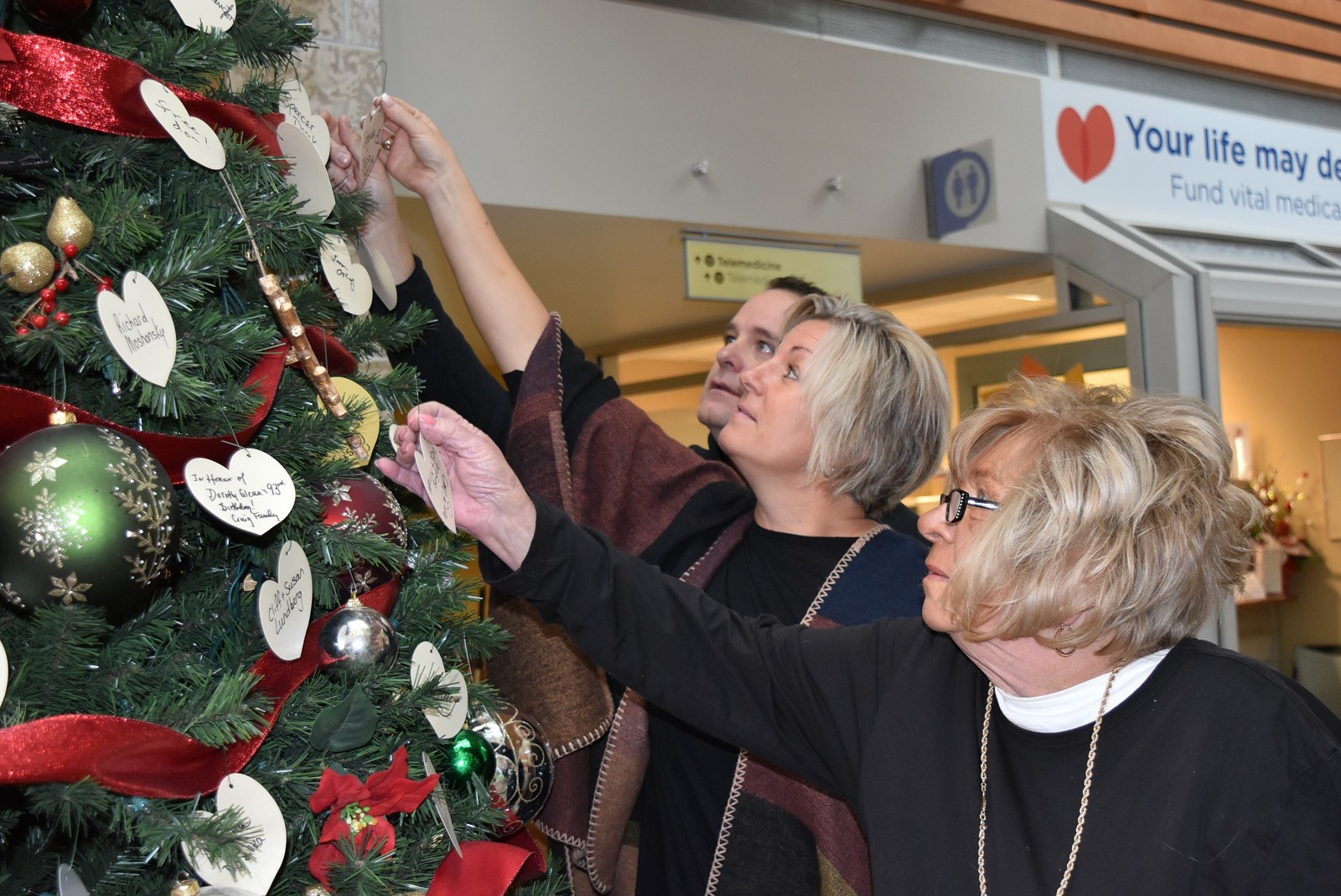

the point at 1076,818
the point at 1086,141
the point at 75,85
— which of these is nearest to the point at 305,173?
the point at 75,85

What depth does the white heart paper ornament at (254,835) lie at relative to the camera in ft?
2.84

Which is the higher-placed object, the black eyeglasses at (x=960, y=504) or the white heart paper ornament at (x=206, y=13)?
the white heart paper ornament at (x=206, y=13)

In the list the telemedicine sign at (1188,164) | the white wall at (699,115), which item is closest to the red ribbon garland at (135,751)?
the white wall at (699,115)

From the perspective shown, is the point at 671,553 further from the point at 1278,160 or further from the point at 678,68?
the point at 1278,160

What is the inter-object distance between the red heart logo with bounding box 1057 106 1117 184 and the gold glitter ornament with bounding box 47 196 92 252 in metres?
4.62

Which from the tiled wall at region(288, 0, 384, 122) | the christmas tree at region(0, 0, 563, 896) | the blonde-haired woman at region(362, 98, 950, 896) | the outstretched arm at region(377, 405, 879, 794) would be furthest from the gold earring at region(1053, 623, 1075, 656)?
the tiled wall at region(288, 0, 384, 122)

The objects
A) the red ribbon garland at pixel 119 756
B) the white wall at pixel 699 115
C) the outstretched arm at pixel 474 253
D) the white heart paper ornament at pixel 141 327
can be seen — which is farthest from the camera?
the white wall at pixel 699 115

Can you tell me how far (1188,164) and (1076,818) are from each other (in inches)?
190

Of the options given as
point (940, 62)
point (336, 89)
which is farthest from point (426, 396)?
point (940, 62)

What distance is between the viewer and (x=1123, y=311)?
442 centimetres

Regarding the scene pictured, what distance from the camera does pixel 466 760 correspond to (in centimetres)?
121

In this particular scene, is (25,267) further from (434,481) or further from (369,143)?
(369,143)

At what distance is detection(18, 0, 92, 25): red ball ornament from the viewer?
0.92m

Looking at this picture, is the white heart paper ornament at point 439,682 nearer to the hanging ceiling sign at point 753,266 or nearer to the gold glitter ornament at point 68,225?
the gold glitter ornament at point 68,225
